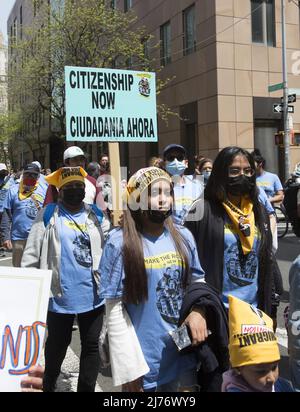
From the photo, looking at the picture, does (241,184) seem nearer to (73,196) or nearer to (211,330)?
(211,330)

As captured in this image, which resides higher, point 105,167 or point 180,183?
point 105,167

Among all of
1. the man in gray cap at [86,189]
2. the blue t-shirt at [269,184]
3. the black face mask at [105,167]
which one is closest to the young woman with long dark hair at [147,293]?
the man in gray cap at [86,189]

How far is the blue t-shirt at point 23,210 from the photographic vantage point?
21.7 feet

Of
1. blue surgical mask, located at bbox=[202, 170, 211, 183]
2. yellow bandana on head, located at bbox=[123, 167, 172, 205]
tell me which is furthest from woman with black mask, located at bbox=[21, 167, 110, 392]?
blue surgical mask, located at bbox=[202, 170, 211, 183]

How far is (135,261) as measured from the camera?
2.54 m

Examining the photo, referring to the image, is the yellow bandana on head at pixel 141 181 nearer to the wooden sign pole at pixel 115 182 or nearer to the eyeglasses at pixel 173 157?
the wooden sign pole at pixel 115 182

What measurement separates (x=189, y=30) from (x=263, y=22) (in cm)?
333

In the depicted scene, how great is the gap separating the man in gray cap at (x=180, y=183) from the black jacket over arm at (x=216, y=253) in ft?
5.84

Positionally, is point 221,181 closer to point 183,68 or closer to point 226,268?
point 226,268

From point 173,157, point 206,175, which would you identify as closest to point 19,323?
point 173,157

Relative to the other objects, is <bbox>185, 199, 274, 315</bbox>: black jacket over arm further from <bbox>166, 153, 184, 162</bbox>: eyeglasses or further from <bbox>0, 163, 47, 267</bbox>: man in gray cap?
<bbox>0, 163, 47, 267</bbox>: man in gray cap

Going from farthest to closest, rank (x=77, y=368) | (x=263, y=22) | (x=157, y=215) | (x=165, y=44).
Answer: (x=165, y=44)
(x=263, y=22)
(x=77, y=368)
(x=157, y=215)

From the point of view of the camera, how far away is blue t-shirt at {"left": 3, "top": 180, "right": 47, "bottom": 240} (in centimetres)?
663

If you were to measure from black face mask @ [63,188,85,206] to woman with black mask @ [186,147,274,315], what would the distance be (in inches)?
37.8
